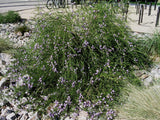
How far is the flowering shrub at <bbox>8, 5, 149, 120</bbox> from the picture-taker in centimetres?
248

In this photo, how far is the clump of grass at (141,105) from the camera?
7.17ft

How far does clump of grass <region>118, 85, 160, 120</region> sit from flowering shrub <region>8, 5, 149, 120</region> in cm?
16

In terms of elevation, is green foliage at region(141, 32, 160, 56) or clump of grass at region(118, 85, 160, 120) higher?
green foliage at region(141, 32, 160, 56)

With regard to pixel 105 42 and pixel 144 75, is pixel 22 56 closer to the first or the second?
pixel 105 42

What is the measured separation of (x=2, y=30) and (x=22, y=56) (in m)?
2.66

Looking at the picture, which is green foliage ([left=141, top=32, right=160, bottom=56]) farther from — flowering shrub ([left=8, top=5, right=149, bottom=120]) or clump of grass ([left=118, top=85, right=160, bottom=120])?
clump of grass ([left=118, top=85, right=160, bottom=120])

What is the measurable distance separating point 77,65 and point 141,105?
3.32 feet

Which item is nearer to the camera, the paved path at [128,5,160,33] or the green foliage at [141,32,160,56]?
the green foliage at [141,32,160,56]

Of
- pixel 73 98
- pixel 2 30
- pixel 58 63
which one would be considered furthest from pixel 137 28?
pixel 2 30

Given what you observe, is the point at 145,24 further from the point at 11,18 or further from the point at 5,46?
the point at 11,18

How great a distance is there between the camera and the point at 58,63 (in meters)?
2.86

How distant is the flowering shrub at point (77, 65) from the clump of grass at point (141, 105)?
16 cm

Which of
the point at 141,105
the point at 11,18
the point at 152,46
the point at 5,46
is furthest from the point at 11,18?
the point at 141,105

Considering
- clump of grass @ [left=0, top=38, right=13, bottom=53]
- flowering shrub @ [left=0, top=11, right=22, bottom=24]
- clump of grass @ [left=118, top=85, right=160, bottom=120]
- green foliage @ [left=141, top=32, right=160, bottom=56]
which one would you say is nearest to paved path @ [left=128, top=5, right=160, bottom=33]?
green foliage @ [left=141, top=32, right=160, bottom=56]
